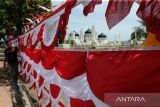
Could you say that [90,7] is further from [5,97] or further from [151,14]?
[5,97]

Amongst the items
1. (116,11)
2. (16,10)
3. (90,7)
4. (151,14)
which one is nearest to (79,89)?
(90,7)

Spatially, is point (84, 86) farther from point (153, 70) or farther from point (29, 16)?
point (29, 16)

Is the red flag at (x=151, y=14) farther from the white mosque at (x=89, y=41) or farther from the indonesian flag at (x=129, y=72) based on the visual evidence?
Result: the white mosque at (x=89, y=41)

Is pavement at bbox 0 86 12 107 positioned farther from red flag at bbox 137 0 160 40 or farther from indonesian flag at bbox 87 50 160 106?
red flag at bbox 137 0 160 40

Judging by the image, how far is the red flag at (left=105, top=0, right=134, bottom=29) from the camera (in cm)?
393

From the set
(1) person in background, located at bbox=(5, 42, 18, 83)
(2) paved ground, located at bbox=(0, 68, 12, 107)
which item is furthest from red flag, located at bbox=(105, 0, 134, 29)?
(1) person in background, located at bbox=(5, 42, 18, 83)

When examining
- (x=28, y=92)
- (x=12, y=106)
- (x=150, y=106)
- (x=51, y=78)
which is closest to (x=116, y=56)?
(x=150, y=106)

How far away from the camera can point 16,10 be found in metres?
22.1

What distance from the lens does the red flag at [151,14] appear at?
379cm

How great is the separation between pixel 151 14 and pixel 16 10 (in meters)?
18.8

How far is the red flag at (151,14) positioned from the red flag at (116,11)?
0.13 meters

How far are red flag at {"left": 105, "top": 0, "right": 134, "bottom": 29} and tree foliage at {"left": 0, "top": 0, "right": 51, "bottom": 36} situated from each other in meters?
18.0

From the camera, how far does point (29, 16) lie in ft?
73.3

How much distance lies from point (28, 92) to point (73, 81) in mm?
10074
